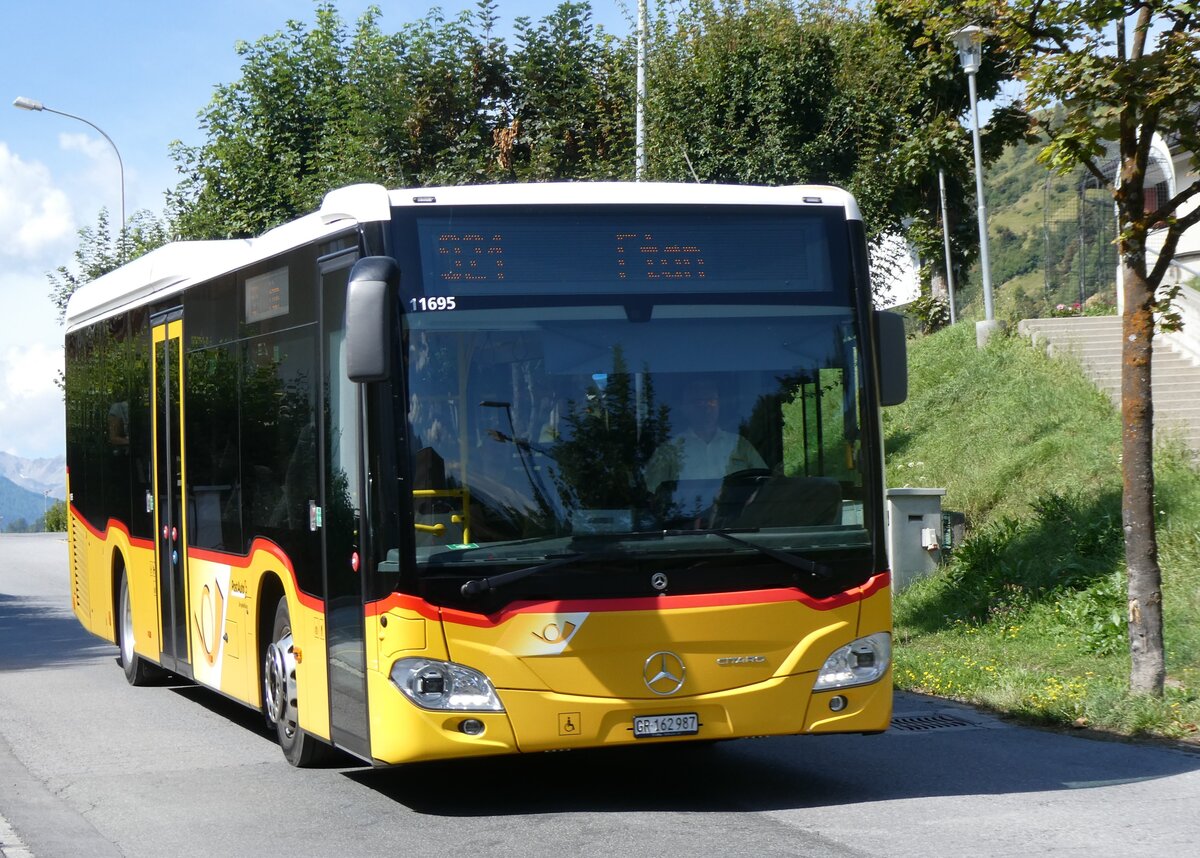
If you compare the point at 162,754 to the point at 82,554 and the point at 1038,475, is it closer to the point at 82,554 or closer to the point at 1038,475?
the point at 82,554

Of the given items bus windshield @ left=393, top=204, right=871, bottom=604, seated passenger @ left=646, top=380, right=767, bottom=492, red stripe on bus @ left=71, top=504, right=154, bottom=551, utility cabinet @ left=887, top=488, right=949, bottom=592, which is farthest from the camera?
utility cabinet @ left=887, top=488, right=949, bottom=592

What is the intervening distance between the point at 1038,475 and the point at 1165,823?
10509 mm

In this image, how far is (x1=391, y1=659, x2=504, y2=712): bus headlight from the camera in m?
7.65

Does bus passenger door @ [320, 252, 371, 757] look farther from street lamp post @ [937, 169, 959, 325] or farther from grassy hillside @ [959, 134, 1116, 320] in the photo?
grassy hillside @ [959, 134, 1116, 320]

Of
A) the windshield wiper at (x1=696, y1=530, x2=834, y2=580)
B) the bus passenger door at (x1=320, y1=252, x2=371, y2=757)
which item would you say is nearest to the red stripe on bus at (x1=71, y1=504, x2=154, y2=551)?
the bus passenger door at (x1=320, y1=252, x2=371, y2=757)

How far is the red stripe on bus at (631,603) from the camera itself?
765cm

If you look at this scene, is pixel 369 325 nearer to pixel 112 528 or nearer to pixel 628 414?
pixel 628 414

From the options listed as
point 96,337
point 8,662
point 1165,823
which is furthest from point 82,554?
point 1165,823

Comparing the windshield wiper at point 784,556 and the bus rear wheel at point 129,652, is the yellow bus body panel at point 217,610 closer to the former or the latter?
the bus rear wheel at point 129,652

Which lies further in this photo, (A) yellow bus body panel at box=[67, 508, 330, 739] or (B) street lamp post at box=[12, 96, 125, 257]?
(B) street lamp post at box=[12, 96, 125, 257]

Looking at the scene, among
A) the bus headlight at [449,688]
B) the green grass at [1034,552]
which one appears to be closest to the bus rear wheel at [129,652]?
the green grass at [1034,552]

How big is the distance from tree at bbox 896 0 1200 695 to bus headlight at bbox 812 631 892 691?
3340 millimetres

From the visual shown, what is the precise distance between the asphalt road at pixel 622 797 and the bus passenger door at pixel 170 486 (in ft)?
2.49

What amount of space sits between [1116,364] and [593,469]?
50.1ft
